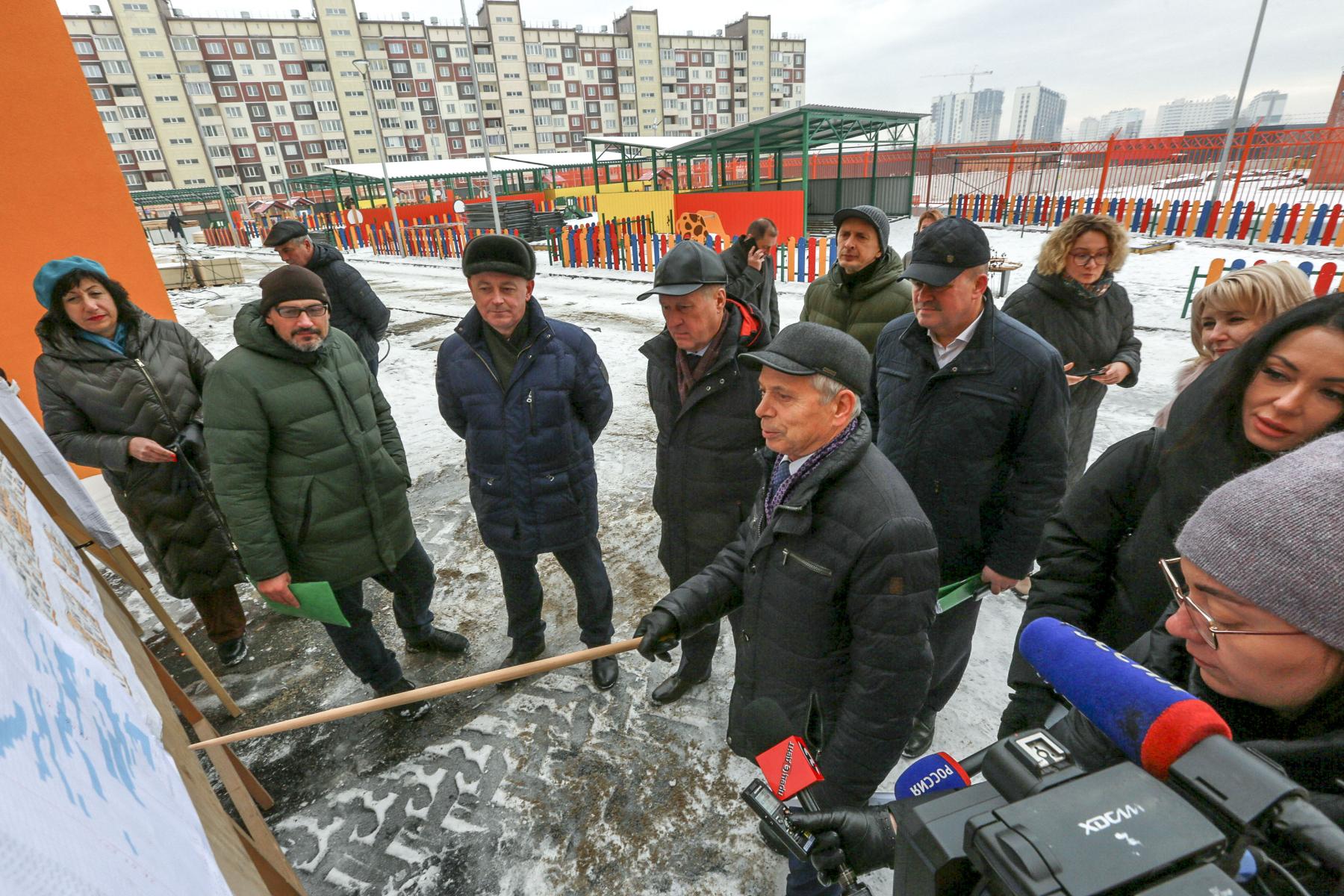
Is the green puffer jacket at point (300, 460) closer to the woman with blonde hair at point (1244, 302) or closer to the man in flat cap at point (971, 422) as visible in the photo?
the man in flat cap at point (971, 422)

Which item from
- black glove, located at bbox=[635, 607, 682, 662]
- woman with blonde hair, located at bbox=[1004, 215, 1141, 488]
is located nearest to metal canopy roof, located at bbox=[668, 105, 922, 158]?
woman with blonde hair, located at bbox=[1004, 215, 1141, 488]

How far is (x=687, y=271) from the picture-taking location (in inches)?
90.3

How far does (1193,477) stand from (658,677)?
2.35 meters

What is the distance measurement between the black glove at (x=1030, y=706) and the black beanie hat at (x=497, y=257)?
226 cm

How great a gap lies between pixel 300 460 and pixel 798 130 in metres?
19.2

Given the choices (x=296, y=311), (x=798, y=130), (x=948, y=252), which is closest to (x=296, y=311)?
(x=296, y=311)

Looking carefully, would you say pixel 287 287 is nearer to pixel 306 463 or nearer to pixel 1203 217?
pixel 306 463

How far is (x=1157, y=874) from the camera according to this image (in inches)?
20.2

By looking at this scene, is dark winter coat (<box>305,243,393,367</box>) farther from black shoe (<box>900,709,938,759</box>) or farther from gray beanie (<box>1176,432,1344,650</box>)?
gray beanie (<box>1176,432,1344,650</box>)

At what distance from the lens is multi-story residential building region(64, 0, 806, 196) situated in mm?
50031

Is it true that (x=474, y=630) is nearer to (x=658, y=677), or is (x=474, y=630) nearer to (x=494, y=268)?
(x=658, y=677)

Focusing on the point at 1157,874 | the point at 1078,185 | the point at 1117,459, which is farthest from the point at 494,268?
the point at 1078,185

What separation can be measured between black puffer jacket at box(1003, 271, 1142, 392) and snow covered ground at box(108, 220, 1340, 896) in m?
1.43

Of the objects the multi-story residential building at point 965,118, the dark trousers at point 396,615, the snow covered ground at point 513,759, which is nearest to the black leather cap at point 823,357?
the snow covered ground at point 513,759
